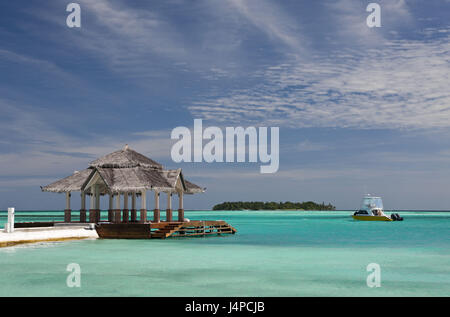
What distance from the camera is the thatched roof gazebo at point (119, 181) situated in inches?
1273

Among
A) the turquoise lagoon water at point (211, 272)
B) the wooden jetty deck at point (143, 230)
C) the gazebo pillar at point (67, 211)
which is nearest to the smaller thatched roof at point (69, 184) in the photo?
the gazebo pillar at point (67, 211)

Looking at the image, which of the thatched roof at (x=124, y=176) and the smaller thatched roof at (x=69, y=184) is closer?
the thatched roof at (x=124, y=176)

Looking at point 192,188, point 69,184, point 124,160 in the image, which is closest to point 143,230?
point 124,160

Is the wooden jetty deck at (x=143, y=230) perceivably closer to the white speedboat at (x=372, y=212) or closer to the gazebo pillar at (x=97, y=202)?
the gazebo pillar at (x=97, y=202)

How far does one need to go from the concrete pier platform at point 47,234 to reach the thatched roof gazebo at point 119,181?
1939 millimetres

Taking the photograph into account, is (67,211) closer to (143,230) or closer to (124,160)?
(124,160)

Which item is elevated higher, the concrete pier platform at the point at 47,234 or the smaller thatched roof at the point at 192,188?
the smaller thatched roof at the point at 192,188

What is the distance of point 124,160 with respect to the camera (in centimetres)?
3416

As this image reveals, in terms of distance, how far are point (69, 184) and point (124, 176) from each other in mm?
4218

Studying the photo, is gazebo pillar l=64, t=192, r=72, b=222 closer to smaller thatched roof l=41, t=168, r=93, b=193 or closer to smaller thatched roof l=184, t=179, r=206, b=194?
smaller thatched roof l=41, t=168, r=93, b=193

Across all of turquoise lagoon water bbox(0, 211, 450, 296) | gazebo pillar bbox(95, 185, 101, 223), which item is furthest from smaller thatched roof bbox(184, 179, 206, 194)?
turquoise lagoon water bbox(0, 211, 450, 296)
